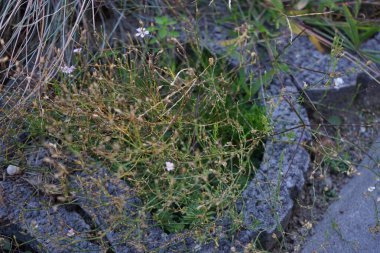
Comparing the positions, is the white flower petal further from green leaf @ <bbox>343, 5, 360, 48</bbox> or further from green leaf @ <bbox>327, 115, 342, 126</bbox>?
green leaf @ <bbox>343, 5, 360, 48</bbox>

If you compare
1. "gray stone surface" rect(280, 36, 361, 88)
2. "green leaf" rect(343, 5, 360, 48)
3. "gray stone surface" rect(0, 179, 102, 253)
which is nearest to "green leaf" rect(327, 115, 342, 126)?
"gray stone surface" rect(280, 36, 361, 88)

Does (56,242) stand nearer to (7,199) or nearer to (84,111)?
(7,199)

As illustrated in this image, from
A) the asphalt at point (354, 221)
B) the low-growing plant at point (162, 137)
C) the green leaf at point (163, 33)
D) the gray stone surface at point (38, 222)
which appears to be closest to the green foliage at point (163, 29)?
the green leaf at point (163, 33)

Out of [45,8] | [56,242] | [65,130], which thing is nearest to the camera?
[56,242]

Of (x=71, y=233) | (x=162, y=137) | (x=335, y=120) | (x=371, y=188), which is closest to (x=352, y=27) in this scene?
(x=335, y=120)

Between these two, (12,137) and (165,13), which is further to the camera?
(165,13)

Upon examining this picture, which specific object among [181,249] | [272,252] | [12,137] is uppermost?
[12,137]

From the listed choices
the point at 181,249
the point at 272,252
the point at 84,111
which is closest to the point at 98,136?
the point at 84,111

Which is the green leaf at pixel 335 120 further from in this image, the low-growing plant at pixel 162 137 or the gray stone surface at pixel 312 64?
the low-growing plant at pixel 162 137
